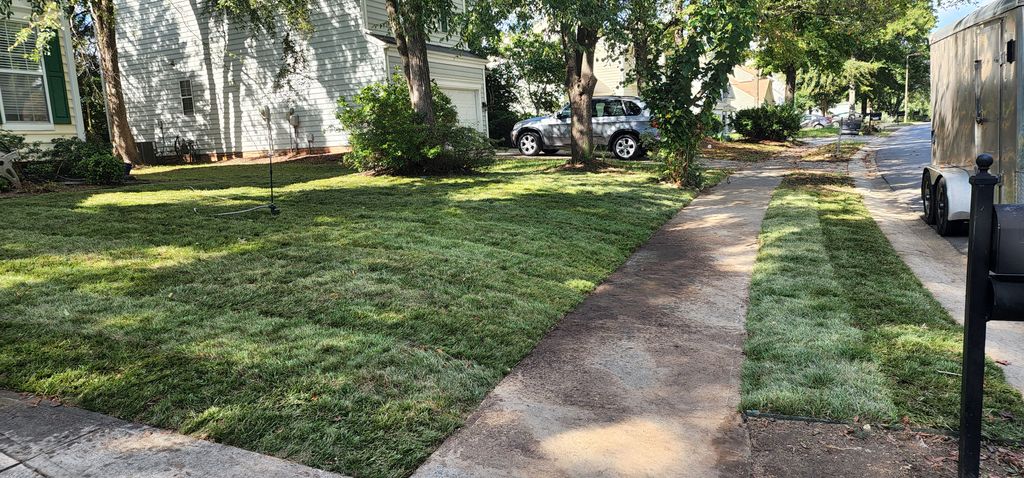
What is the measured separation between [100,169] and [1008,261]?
42.2 feet

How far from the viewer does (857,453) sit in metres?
2.94

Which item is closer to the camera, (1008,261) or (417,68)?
(1008,261)

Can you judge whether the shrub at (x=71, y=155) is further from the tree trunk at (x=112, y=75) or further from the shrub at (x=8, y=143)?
the tree trunk at (x=112, y=75)

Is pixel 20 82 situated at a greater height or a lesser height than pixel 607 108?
greater

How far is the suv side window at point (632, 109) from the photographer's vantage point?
58.2 ft

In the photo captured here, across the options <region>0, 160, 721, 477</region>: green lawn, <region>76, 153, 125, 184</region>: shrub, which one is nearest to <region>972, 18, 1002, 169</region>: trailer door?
<region>0, 160, 721, 477</region>: green lawn

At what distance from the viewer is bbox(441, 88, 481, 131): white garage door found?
822 inches

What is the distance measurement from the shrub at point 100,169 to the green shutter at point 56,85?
9.12 feet

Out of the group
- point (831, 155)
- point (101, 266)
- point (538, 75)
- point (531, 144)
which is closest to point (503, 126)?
point (538, 75)

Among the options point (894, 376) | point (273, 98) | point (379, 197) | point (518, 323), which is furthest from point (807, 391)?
point (273, 98)

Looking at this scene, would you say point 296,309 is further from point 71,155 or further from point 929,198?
point 71,155

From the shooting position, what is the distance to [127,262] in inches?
222

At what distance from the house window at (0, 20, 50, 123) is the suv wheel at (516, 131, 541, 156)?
11.2m

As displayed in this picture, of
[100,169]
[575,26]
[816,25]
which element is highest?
[816,25]
